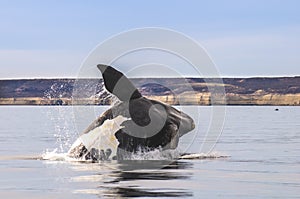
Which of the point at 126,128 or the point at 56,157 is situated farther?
the point at 56,157

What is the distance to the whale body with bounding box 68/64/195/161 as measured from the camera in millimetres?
23922

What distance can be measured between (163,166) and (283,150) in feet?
22.7

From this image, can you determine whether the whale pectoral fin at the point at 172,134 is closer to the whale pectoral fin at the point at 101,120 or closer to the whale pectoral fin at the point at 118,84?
the whale pectoral fin at the point at 118,84

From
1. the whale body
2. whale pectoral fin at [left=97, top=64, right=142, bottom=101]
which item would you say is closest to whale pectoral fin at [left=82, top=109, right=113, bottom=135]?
the whale body

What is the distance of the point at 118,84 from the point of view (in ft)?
78.3

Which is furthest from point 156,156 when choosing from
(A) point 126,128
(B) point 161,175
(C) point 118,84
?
(B) point 161,175

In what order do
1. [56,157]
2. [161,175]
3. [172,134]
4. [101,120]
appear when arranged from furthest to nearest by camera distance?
[56,157], [101,120], [172,134], [161,175]

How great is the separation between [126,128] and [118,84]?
4.57ft

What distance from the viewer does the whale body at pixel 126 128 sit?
2392cm

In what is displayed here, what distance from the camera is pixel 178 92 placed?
2923 centimetres

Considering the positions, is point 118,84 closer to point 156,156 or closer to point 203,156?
point 156,156

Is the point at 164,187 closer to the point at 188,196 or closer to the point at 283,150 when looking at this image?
the point at 188,196

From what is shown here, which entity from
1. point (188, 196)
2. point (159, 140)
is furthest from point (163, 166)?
point (188, 196)

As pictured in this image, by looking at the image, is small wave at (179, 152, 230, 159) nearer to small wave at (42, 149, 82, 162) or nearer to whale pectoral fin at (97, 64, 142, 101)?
whale pectoral fin at (97, 64, 142, 101)
